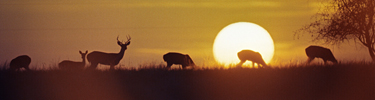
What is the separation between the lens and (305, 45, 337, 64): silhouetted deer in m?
25.5

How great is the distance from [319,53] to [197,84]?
9.56m

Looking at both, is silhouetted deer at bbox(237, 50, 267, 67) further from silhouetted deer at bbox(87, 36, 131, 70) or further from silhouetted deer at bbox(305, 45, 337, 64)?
silhouetted deer at bbox(87, 36, 131, 70)

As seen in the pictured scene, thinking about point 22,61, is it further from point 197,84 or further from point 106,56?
point 197,84

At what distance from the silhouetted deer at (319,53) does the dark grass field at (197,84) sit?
199 inches

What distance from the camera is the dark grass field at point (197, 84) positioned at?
56.7ft

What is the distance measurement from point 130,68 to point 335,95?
23.4 ft

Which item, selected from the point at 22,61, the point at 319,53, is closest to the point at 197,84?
the point at 319,53

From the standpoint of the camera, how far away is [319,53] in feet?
85.5

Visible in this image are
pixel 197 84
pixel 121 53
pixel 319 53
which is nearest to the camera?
pixel 197 84

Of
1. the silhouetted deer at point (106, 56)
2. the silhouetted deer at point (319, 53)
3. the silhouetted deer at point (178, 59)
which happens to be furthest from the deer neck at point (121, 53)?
the silhouetted deer at point (319, 53)

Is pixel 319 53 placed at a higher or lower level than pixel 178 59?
lower

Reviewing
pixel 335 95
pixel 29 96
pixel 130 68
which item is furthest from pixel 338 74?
pixel 29 96

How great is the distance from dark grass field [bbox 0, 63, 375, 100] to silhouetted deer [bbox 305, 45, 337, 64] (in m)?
5.06

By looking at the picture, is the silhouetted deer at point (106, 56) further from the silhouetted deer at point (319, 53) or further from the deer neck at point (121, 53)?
the silhouetted deer at point (319, 53)
